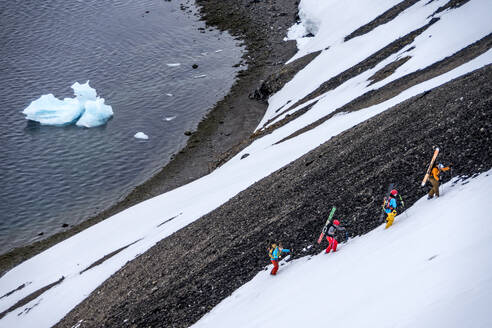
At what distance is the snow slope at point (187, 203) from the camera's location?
1000 inches

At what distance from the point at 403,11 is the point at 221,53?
2584 centimetres

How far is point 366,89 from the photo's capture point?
1339 inches

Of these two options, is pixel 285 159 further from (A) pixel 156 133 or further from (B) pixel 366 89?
(A) pixel 156 133

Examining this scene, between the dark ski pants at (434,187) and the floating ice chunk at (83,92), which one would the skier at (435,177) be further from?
the floating ice chunk at (83,92)

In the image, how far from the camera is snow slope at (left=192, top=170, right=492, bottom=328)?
922 cm

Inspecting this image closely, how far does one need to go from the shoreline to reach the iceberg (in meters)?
11.2

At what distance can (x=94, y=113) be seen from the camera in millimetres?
48781

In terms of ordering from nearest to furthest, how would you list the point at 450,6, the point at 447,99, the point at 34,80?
the point at 447,99
the point at 450,6
the point at 34,80

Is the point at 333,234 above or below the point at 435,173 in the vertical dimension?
below

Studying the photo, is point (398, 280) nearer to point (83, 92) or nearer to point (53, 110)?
point (83, 92)

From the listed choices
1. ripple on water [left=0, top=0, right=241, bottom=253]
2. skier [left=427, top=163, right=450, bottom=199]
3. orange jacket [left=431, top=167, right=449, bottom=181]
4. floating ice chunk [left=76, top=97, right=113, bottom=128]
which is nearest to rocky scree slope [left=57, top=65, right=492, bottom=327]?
skier [left=427, top=163, right=450, bottom=199]

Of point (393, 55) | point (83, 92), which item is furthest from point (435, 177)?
point (83, 92)

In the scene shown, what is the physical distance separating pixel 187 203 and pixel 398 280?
21178 mm

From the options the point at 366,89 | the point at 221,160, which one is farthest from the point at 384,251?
the point at 221,160
